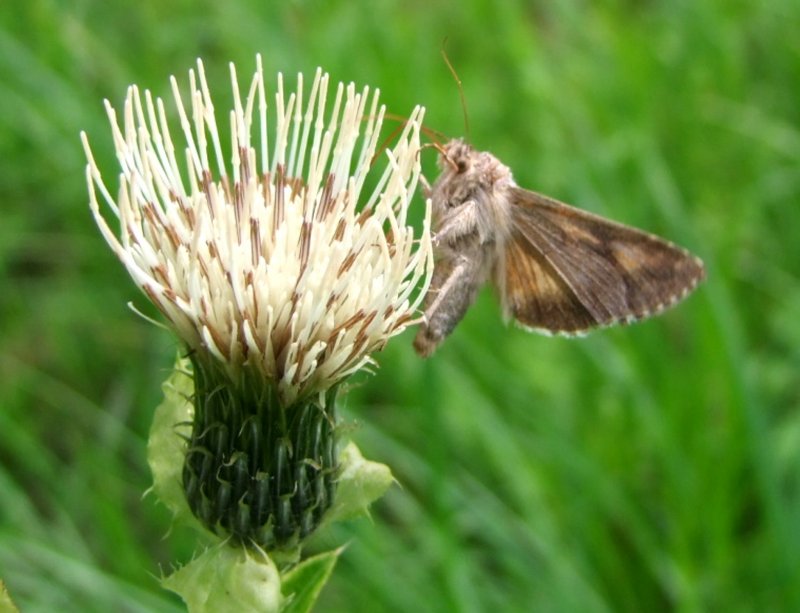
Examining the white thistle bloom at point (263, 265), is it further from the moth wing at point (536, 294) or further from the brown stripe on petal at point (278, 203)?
the moth wing at point (536, 294)

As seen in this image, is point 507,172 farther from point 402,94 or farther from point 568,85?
point 568,85

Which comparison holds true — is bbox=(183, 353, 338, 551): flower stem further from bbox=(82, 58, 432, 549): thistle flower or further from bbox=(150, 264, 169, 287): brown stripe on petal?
bbox=(150, 264, 169, 287): brown stripe on petal

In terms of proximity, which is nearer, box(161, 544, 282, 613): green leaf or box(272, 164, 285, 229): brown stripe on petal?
box(161, 544, 282, 613): green leaf

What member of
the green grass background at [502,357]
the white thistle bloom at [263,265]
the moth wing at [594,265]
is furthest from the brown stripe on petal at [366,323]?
the green grass background at [502,357]

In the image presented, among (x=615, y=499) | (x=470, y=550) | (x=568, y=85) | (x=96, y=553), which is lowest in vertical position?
(x=96, y=553)

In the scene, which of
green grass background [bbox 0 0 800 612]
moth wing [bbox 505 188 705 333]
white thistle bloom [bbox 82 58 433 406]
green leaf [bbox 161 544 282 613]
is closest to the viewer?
green leaf [bbox 161 544 282 613]

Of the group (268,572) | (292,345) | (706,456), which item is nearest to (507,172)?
(292,345)

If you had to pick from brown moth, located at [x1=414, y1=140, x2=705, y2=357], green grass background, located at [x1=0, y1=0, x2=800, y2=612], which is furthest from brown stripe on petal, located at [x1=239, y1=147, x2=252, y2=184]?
green grass background, located at [x1=0, y1=0, x2=800, y2=612]
